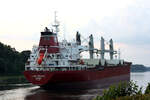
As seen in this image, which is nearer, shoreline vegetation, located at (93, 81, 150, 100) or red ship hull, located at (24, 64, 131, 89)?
shoreline vegetation, located at (93, 81, 150, 100)

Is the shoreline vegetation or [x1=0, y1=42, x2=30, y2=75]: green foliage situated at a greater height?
[x1=0, y1=42, x2=30, y2=75]: green foliage

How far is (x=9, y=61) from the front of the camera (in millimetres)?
76250

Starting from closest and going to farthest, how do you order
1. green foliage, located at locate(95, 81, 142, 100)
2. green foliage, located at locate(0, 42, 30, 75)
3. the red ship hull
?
1. green foliage, located at locate(95, 81, 142, 100)
2. the red ship hull
3. green foliage, located at locate(0, 42, 30, 75)

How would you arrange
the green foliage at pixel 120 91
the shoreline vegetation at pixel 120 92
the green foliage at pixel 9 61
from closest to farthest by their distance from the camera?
the shoreline vegetation at pixel 120 92 < the green foliage at pixel 120 91 < the green foliage at pixel 9 61

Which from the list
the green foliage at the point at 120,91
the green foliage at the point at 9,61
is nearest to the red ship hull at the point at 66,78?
the green foliage at the point at 120,91

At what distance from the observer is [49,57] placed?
42.1 meters

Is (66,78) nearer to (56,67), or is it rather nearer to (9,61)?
(56,67)

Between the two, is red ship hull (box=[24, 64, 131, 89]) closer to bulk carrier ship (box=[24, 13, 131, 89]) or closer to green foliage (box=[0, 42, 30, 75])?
bulk carrier ship (box=[24, 13, 131, 89])

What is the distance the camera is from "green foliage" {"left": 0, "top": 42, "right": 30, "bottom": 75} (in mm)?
70875

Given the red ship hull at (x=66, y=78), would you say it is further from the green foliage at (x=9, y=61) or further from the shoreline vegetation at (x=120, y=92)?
the green foliage at (x=9, y=61)

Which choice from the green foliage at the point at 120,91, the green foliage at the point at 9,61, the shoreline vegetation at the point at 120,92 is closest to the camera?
the shoreline vegetation at the point at 120,92

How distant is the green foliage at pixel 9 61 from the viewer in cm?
7088

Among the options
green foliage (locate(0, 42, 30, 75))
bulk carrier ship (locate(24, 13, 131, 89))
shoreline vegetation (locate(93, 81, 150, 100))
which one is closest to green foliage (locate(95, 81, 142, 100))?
shoreline vegetation (locate(93, 81, 150, 100))

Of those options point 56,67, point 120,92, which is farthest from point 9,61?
point 120,92
